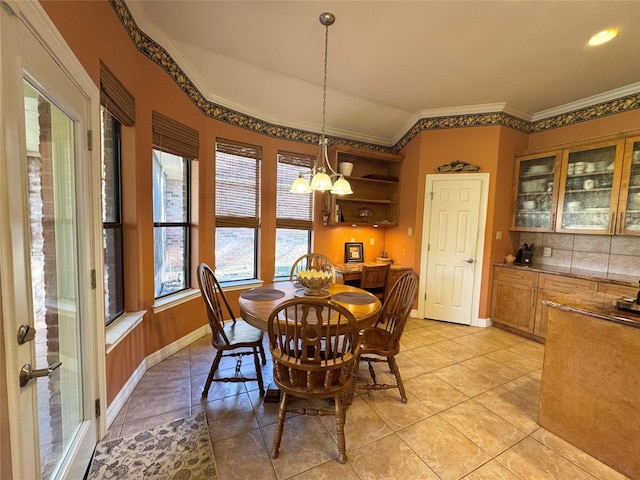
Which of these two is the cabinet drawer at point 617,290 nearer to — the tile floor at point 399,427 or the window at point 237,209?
the tile floor at point 399,427

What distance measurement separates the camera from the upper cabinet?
279 centimetres

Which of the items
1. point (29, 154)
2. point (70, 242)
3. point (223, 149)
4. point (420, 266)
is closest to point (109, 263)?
point (70, 242)

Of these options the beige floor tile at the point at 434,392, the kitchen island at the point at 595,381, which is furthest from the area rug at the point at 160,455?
the kitchen island at the point at 595,381

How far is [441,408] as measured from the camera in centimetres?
204

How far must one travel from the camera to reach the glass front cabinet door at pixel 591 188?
A: 2873 mm

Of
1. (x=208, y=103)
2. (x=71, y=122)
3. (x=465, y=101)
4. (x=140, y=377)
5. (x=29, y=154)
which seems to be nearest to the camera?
(x=29, y=154)

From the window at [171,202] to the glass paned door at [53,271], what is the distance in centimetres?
114

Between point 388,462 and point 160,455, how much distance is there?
1.31m

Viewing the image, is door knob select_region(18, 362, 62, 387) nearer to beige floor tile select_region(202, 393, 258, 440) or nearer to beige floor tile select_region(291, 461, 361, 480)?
beige floor tile select_region(202, 393, 258, 440)

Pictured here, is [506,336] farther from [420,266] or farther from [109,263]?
[109,263]

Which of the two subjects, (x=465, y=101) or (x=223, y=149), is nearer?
(x=223, y=149)

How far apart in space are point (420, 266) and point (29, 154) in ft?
13.0

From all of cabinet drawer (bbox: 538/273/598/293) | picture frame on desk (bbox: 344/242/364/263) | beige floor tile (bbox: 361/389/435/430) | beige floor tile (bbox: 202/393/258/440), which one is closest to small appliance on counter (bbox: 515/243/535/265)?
cabinet drawer (bbox: 538/273/598/293)

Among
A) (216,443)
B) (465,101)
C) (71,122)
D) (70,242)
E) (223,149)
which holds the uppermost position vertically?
(465,101)
